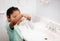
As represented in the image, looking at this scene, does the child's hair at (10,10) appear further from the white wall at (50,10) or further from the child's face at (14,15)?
the white wall at (50,10)

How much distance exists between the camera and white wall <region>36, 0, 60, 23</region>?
4.54 ft

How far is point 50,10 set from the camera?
150 cm

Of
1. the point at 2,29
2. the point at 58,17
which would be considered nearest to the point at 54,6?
the point at 58,17

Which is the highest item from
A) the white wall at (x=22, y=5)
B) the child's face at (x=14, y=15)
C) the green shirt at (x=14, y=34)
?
the white wall at (x=22, y=5)

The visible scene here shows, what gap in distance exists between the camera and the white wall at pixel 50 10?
54.5 inches

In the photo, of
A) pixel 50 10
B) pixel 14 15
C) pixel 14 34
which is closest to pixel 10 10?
pixel 14 15

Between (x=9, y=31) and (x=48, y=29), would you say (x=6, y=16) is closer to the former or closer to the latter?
(x=9, y=31)

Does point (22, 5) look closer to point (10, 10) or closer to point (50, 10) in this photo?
point (10, 10)

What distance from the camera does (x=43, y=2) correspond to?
1.57 metres

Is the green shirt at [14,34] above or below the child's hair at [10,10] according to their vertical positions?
below

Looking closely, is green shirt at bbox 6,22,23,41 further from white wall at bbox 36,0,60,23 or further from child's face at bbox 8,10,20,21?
white wall at bbox 36,0,60,23

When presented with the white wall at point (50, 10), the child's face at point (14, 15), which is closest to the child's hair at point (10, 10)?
the child's face at point (14, 15)

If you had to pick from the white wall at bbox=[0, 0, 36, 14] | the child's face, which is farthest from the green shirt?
the white wall at bbox=[0, 0, 36, 14]

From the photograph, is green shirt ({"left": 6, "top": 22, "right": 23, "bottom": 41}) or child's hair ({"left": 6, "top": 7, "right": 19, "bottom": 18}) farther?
child's hair ({"left": 6, "top": 7, "right": 19, "bottom": 18})
